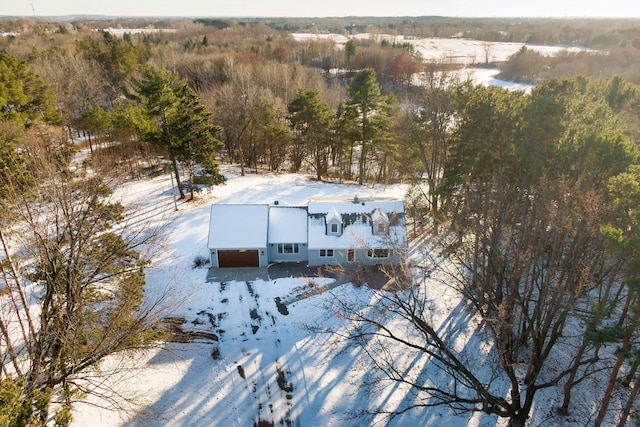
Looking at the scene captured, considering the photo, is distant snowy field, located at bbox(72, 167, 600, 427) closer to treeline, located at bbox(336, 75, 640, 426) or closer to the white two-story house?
treeline, located at bbox(336, 75, 640, 426)

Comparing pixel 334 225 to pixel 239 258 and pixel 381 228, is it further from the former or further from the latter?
pixel 239 258

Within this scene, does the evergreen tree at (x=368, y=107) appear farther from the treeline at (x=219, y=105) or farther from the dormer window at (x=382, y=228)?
the dormer window at (x=382, y=228)

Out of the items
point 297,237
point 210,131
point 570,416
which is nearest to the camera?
point 570,416

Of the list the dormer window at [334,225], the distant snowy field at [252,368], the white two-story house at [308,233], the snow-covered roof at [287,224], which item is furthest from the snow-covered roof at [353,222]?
the distant snowy field at [252,368]

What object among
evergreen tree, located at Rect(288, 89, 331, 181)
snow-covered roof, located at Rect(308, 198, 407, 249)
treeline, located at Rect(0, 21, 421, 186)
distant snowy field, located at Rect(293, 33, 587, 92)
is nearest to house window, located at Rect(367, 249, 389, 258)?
snow-covered roof, located at Rect(308, 198, 407, 249)

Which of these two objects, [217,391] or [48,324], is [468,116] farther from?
[48,324]

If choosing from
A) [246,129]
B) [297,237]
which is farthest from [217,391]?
[246,129]

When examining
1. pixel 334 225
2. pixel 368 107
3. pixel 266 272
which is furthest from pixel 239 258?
pixel 368 107
